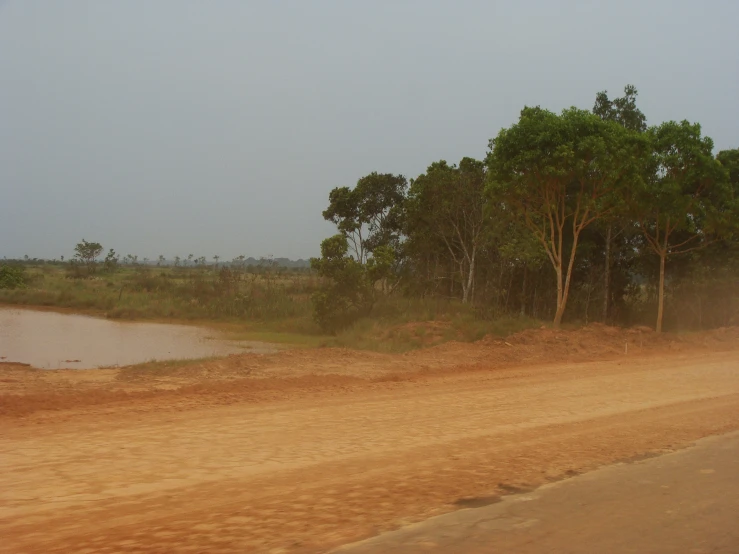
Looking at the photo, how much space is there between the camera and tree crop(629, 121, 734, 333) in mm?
21812

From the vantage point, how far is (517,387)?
12.3 meters

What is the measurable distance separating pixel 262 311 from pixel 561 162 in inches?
763

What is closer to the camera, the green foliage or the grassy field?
the grassy field

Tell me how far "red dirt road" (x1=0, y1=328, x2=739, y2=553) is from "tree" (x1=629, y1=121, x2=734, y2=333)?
10375 millimetres

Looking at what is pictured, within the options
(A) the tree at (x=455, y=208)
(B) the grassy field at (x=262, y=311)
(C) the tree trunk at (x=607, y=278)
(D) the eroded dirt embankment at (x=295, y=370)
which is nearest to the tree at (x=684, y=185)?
(C) the tree trunk at (x=607, y=278)

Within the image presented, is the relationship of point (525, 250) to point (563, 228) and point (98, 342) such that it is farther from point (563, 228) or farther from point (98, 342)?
point (98, 342)

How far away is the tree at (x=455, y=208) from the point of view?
27969 mm

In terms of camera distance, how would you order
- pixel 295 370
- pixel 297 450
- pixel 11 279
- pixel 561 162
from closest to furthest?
pixel 297 450
pixel 295 370
pixel 561 162
pixel 11 279

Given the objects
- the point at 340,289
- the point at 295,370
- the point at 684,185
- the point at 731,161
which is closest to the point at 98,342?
the point at 340,289

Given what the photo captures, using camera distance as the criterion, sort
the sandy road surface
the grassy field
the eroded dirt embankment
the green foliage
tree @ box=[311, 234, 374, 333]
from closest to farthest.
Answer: the sandy road surface, the eroded dirt embankment, the grassy field, tree @ box=[311, 234, 374, 333], the green foliage

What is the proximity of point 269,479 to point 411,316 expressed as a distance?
1813 centimetres

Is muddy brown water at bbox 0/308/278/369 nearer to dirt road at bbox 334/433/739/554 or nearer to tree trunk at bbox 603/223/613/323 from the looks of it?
tree trunk at bbox 603/223/613/323

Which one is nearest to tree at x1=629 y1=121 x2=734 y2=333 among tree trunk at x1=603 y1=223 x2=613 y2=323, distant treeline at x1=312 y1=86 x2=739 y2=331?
distant treeline at x1=312 y1=86 x2=739 y2=331

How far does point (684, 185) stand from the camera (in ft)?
73.4
